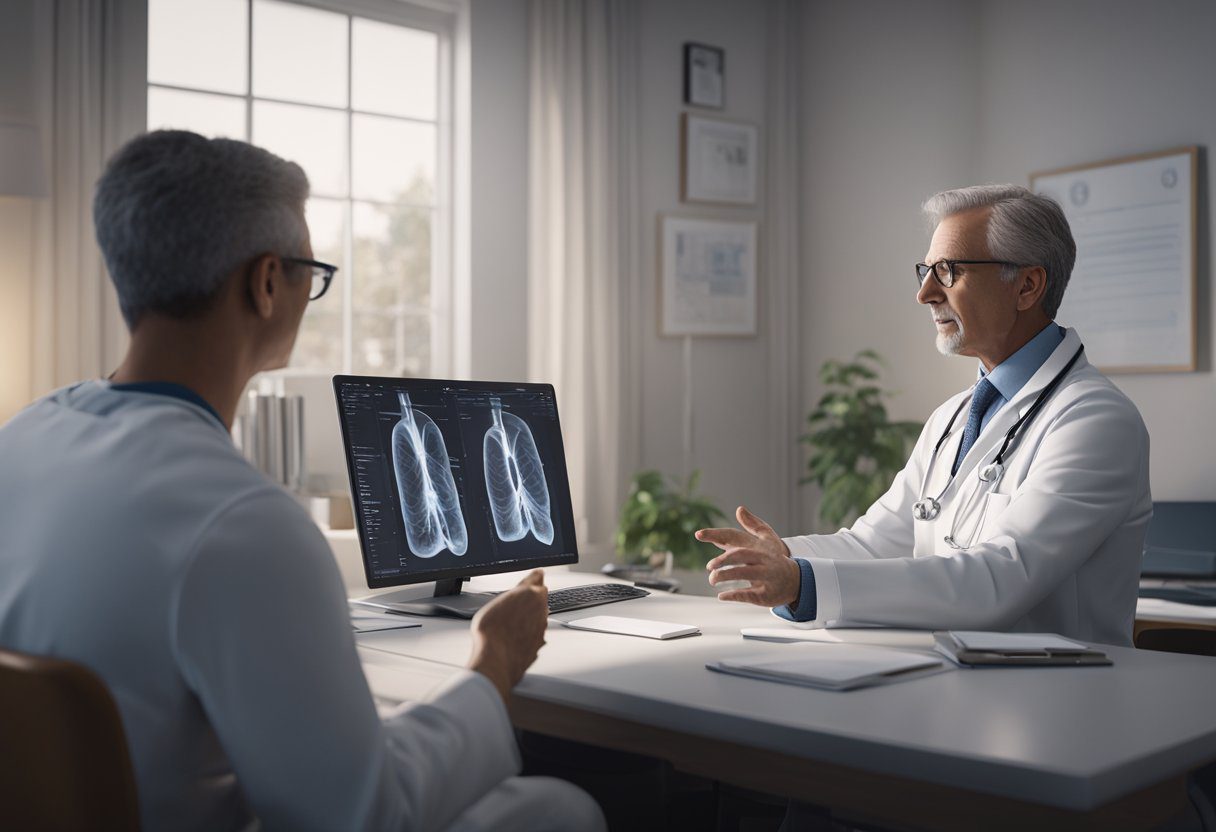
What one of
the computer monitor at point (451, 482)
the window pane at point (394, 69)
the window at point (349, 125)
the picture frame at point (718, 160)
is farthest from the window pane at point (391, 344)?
the computer monitor at point (451, 482)

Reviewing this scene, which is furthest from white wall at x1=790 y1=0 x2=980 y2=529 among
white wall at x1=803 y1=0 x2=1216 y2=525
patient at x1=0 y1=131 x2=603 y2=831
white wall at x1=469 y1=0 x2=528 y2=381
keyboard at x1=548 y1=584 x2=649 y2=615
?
patient at x1=0 y1=131 x2=603 y2=831

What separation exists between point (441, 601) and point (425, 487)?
0.22 metres

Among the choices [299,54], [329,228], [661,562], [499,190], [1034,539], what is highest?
[299,54]

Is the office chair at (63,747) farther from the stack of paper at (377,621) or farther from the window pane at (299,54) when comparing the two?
the window pane at (299,54)

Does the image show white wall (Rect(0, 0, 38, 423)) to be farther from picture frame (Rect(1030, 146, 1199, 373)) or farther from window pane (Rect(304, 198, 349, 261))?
picture frame (Rect(1030, 146, 1199, 373))

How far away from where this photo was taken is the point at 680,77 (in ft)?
16.7

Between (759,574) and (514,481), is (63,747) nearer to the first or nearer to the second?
(759,574)

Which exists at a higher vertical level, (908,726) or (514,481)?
(514,481)

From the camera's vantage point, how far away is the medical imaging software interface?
1926 mm

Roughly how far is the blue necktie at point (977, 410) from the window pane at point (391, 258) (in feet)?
9.03

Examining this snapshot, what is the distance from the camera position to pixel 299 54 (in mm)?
4242

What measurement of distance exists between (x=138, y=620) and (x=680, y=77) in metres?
4.51

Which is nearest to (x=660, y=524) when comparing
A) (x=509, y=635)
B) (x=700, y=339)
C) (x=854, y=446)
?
(x=854, y=446)

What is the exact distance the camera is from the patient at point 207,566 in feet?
3.12
